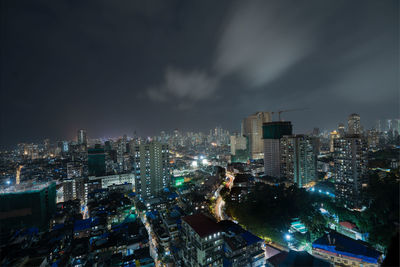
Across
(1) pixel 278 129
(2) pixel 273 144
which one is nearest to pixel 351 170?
(2) pixel 273 144

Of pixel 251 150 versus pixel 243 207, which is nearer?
pixel 243 207

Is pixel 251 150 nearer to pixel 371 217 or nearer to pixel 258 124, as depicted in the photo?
pixel 258 124

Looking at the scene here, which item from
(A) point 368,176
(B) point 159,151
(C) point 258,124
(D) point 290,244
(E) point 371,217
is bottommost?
(D) point 290,244

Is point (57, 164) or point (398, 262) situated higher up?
point (398, 262)

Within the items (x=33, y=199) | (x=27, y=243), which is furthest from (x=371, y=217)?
(x=33, y=199)

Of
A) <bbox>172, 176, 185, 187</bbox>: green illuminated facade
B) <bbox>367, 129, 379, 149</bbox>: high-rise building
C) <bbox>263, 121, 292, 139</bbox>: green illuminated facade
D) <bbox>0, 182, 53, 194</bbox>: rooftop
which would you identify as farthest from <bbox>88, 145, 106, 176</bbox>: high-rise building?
<bbox>367, 129, 379, 149</bbox>: high-rise building

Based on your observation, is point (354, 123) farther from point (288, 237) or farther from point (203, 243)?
point (203, 243)

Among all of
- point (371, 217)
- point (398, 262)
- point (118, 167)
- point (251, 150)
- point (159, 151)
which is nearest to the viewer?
point (398, 262)
